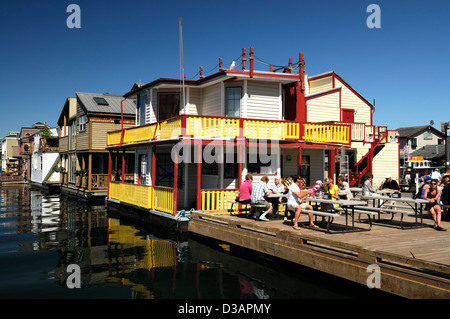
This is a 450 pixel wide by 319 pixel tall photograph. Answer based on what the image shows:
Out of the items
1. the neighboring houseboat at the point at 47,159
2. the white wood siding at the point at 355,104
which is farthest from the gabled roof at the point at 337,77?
the neighboring houseboat at the point at 47,159

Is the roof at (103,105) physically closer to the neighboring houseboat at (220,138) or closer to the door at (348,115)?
the neighboring houseboat at (220,138)

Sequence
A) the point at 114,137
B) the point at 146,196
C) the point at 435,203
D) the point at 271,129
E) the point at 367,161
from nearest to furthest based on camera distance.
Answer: the point at 435,203, the point at 271,129, the point at 146,196, the point at 114,137, the point at 367,161

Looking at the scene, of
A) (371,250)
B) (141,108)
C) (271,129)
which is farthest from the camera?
(141,108)

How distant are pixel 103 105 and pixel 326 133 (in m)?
22.0

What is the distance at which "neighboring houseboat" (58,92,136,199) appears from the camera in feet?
99.3

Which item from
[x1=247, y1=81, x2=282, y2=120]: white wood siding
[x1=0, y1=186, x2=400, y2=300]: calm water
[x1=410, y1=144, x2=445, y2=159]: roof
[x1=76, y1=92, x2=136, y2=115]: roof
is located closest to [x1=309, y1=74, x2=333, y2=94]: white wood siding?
[x1=247, y1=81, x2=282, y2=120]: white wood siding

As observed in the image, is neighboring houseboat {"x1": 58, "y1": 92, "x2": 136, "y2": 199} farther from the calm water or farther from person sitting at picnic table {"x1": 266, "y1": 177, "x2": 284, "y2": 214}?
person sitting at picnic table {"x1": 266, "y1": 177, "x2": 284, "y2": 214}

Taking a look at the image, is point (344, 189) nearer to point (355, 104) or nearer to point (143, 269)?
point (143, 269)

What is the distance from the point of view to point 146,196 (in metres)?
18.7

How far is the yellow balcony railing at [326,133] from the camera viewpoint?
17906mm

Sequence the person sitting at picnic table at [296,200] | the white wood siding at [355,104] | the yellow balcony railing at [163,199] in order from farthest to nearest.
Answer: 1. the white wood siding at [355,104]
2. the yellow balcony railing at [163,199]
3. the person sitting at picnic table at [296,200]

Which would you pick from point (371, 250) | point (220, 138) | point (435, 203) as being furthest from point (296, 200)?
point (220, 138)

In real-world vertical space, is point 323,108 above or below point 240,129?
above
